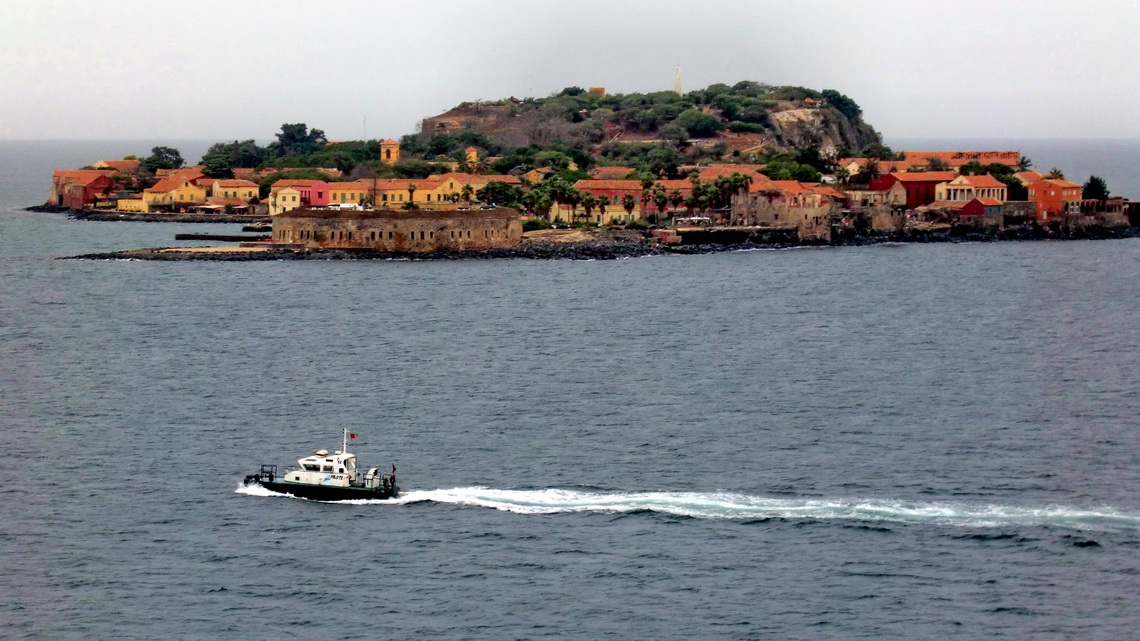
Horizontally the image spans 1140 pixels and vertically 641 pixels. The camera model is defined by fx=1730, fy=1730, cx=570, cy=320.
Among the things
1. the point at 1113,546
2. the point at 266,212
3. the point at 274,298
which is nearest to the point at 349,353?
the point at 274,298

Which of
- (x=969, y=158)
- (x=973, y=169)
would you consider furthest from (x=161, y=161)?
(x=973, y=169)

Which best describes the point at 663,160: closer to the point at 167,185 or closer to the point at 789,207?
the point at 789,207

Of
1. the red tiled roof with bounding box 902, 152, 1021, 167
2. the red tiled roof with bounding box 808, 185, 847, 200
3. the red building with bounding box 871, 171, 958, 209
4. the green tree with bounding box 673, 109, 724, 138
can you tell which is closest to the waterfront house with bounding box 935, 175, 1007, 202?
the red building with bounding box 871, 171, 958, 209

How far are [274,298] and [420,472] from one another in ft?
133

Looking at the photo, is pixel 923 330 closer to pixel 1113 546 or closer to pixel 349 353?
pixel 349 353

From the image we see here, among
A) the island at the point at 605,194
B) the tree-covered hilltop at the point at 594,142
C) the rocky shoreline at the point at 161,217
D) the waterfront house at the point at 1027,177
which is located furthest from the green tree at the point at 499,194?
the waterfront house at the point at 1027,177

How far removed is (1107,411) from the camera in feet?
174

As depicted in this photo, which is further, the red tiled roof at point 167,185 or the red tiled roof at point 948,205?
the red tiled roof at point 167,185

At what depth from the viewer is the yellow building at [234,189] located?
491 ft

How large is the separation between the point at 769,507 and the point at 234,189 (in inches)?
4530

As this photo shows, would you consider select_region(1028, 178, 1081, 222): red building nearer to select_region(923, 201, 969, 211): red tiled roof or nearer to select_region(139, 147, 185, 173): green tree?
select_region(923, 201, 969, 211): red tiled roof

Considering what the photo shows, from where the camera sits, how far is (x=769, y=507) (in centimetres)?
4159

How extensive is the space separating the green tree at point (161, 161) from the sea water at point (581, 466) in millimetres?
93562

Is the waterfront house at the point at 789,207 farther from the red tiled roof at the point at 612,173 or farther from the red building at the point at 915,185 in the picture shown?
the red tiled roof at the point at 612,173
